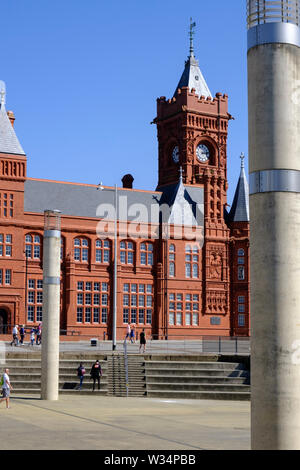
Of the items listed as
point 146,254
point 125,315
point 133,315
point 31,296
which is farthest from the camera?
point 146,254

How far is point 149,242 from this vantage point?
72.7m

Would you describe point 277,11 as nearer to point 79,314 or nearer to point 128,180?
point 79,314

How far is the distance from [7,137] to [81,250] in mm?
12357

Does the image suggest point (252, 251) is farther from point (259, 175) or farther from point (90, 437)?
point (90, 437)

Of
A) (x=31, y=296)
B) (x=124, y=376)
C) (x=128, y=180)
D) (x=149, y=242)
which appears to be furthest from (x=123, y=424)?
(x=128, y=180)

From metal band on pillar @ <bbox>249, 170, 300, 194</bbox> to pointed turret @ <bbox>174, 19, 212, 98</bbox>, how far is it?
76092 millimetres


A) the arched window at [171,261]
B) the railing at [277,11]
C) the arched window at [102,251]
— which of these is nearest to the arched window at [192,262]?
the arched window at [171,261]

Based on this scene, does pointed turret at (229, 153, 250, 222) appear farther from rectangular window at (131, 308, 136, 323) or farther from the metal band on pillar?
the metal band on pillar

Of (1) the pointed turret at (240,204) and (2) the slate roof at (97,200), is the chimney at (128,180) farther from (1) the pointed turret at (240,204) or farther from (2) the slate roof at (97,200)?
(1) the pointed turret at (240,204)

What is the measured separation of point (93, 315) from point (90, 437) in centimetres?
4813

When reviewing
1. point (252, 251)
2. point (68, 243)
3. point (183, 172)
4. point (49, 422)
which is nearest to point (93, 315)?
point (68, 243)

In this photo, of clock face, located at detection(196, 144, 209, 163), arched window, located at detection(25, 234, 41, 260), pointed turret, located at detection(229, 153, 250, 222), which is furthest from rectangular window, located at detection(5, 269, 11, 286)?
clock face, located at detection(196, 144, 209, 163)

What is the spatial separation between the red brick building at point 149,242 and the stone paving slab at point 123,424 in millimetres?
32159

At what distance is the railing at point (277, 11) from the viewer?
38.2 feet
